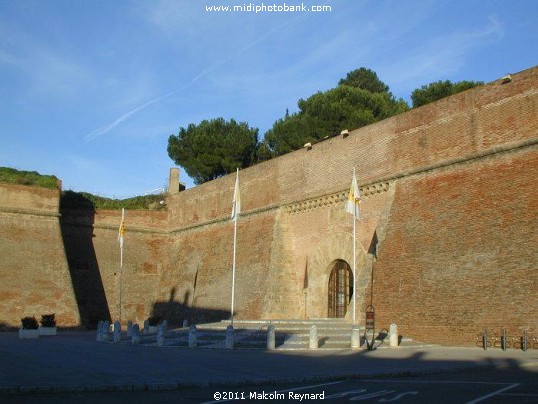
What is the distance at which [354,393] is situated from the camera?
27.1 ft

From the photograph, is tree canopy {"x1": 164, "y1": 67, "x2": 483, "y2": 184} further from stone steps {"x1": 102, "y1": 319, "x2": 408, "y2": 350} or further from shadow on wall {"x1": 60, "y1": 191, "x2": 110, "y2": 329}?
stone steps {"x1": 102, "y1": 319, "x2": 408, "y2": 350}

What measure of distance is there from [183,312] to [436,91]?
20.3 meters

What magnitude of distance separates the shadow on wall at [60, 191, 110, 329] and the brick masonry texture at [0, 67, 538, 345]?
7 centimetres

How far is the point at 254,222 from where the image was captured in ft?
88.2

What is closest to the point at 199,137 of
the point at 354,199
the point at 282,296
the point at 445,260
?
the point at 282,296

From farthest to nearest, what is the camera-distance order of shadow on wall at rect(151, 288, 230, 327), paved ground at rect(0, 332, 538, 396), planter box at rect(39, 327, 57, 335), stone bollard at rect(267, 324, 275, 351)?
shadow on wall at rect(151, 288, 230, 327), planter box at rect(39, 327, 57, 335), stone bollard at rect(267, 324, 275, 351), paved ground at rect(0, 332, 538, 396)

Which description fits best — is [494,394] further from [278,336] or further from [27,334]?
[27,334]

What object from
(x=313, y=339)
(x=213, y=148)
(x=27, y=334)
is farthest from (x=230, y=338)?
(x=213, y=148)

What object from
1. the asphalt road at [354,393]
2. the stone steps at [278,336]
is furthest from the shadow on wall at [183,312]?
the asphalt road at [354,393]

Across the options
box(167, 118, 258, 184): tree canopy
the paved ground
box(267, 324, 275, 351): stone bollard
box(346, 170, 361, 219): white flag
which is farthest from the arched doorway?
box(167, 118, 258, 184): tree canopy

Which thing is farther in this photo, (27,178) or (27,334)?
(27,178)

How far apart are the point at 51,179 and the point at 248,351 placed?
2170 centimetres

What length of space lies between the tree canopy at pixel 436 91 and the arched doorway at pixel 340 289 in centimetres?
1832

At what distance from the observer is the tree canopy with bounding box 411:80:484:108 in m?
36.3
